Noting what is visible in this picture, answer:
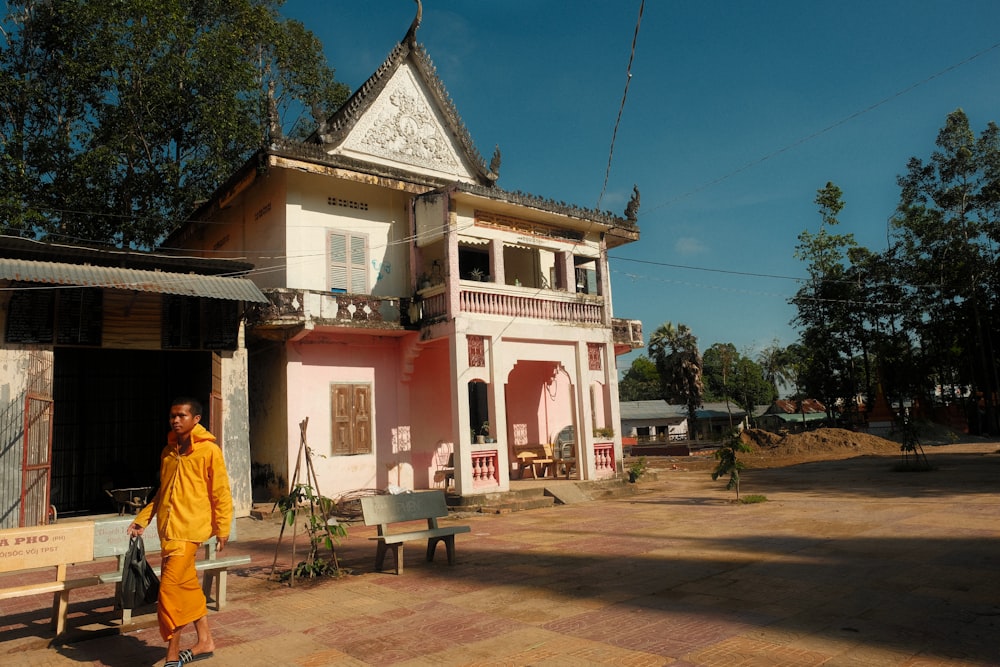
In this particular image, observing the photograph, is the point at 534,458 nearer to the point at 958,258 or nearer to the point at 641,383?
the point at 958,258

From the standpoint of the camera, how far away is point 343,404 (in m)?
14.0

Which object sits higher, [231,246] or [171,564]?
[231,246]

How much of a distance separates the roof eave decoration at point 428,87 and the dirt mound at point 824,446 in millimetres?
17858

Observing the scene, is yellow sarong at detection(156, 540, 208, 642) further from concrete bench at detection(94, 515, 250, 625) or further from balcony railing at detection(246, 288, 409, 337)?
balcony railing at detection(246, 288, 409, 337)

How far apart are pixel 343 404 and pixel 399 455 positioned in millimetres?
1780

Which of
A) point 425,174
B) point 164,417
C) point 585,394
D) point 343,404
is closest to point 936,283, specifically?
point 585,394

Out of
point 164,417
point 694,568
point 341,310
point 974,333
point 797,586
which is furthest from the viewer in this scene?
point 974,333

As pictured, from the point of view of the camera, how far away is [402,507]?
750 centimetres

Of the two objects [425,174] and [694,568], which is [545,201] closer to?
[425,174]

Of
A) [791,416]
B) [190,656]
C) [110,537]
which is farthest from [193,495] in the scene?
[791,416]

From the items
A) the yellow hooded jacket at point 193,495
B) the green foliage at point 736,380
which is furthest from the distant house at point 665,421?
the yellow hooded jacket at point 193,495

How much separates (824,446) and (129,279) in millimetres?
27408

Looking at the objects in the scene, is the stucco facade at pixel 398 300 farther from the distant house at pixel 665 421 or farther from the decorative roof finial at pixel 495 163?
the distant house at pixel 665 421

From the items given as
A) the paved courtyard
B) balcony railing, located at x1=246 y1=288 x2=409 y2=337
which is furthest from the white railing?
the paved courtyard
